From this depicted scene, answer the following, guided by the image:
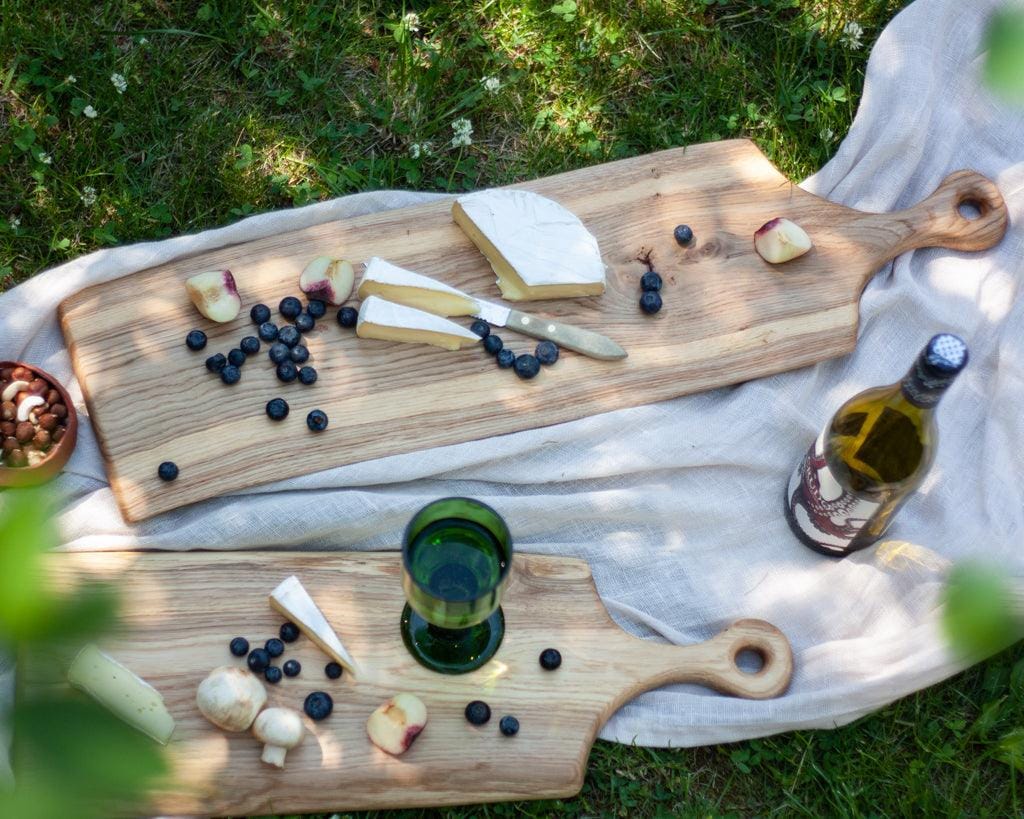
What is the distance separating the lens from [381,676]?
79.7 inches

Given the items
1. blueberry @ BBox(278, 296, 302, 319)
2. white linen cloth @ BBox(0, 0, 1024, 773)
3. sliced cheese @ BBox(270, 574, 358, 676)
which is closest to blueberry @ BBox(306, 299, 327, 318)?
blueberry @ BBox(278, 296, 302, 319)

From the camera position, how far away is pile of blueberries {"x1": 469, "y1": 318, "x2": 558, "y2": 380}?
227 centimetres

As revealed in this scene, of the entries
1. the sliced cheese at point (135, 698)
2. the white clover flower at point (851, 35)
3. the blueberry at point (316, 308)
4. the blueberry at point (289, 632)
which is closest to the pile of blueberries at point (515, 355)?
the blueberry at point (316, 308)

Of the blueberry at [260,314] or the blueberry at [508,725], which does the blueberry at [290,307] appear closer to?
the blueberry at [260,314]

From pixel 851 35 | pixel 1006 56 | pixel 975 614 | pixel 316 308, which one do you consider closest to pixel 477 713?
pixel 316 308

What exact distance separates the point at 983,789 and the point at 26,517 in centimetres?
220

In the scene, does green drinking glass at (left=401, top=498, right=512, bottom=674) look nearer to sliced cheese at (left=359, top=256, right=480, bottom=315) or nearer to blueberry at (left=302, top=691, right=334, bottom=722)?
blueberry at (left=302, top=691, right=334, bottom=722)

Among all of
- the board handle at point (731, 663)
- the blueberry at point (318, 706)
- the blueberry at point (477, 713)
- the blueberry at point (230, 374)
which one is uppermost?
the blueberry at point (230, 374)

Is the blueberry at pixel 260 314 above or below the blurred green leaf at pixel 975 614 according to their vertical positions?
below

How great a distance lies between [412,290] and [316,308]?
21 cm

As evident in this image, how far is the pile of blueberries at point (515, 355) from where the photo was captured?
7.44ft

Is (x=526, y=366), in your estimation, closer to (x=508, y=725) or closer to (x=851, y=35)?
(x=508, y=725)

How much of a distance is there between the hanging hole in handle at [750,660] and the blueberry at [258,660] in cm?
91

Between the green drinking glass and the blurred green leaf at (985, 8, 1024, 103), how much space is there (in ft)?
4.50
